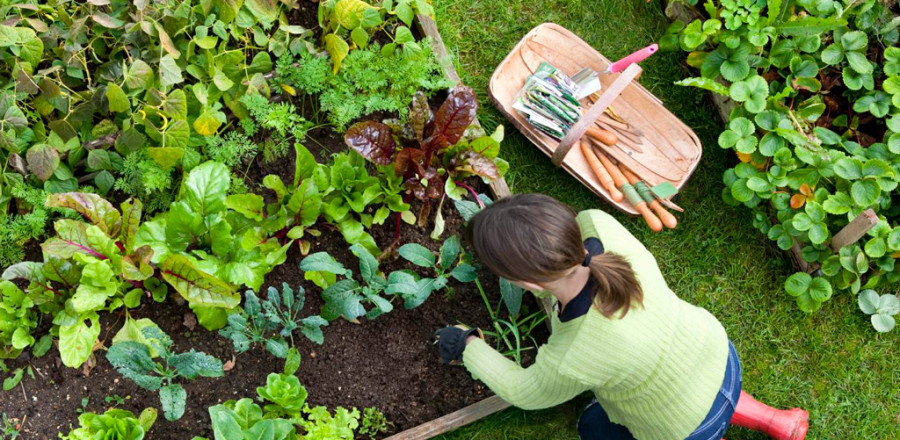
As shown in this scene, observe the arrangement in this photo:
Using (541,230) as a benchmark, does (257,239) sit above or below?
below

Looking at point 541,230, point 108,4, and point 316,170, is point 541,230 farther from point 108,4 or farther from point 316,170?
point 108,4

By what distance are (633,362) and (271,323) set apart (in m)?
1.26

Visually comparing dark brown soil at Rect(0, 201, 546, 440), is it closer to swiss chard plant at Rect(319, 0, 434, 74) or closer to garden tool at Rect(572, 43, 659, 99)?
swiss chard plant at Rect(319, 0, 434, 74)

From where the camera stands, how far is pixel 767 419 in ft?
9.46

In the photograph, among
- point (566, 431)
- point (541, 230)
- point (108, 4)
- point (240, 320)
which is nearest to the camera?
point (541, 230)

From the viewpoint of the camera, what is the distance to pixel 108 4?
8.78 feet

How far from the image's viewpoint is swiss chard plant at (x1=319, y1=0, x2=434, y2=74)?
2721mm

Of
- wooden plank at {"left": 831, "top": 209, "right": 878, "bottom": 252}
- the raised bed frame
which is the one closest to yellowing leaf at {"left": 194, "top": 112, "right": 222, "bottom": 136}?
the raised bed frame

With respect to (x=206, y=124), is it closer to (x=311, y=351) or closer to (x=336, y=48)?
(x=336, y=48)

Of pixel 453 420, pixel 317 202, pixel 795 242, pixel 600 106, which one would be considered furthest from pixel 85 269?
pixel 795 242

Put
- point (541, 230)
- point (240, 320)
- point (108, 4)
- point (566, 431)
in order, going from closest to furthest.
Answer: point (541, 230), point (240, 320), point (108, 4), point (566, 431)

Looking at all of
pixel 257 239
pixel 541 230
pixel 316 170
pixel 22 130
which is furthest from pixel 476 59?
pixel 22 130

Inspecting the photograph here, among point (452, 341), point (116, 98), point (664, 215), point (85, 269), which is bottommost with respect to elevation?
point (452, 341)

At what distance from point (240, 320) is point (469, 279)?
79 cm
